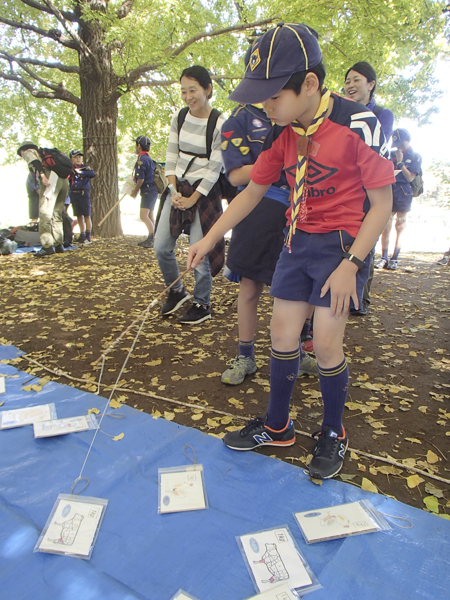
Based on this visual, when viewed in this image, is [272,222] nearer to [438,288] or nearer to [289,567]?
[289,567]

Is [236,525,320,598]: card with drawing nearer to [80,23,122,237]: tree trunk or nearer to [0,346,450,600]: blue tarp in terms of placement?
[0,346,450,600]: blue tarp

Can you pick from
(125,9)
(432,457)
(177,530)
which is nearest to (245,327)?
(432,457)

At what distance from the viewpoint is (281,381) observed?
1.90 metres

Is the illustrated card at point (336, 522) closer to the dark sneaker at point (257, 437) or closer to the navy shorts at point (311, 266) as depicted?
the dark sneaker at point (257, 437)

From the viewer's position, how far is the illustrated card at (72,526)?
4.69ft

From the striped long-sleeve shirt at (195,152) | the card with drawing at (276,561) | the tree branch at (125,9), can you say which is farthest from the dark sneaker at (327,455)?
the tree branch at (125,9)

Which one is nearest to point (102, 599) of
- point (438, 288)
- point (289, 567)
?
point (289, 567)

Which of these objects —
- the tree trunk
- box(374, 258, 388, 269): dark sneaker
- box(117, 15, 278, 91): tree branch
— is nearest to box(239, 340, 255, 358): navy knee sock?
box(374, 258, 388, 269): dark sneaker

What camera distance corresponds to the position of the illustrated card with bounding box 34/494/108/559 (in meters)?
1.43

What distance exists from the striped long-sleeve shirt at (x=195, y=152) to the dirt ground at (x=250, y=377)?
1.33 metres

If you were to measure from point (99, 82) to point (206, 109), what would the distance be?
284 inches

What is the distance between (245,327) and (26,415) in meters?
1.36

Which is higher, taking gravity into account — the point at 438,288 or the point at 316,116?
the point at 316,116

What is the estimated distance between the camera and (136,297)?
4.81 meters
